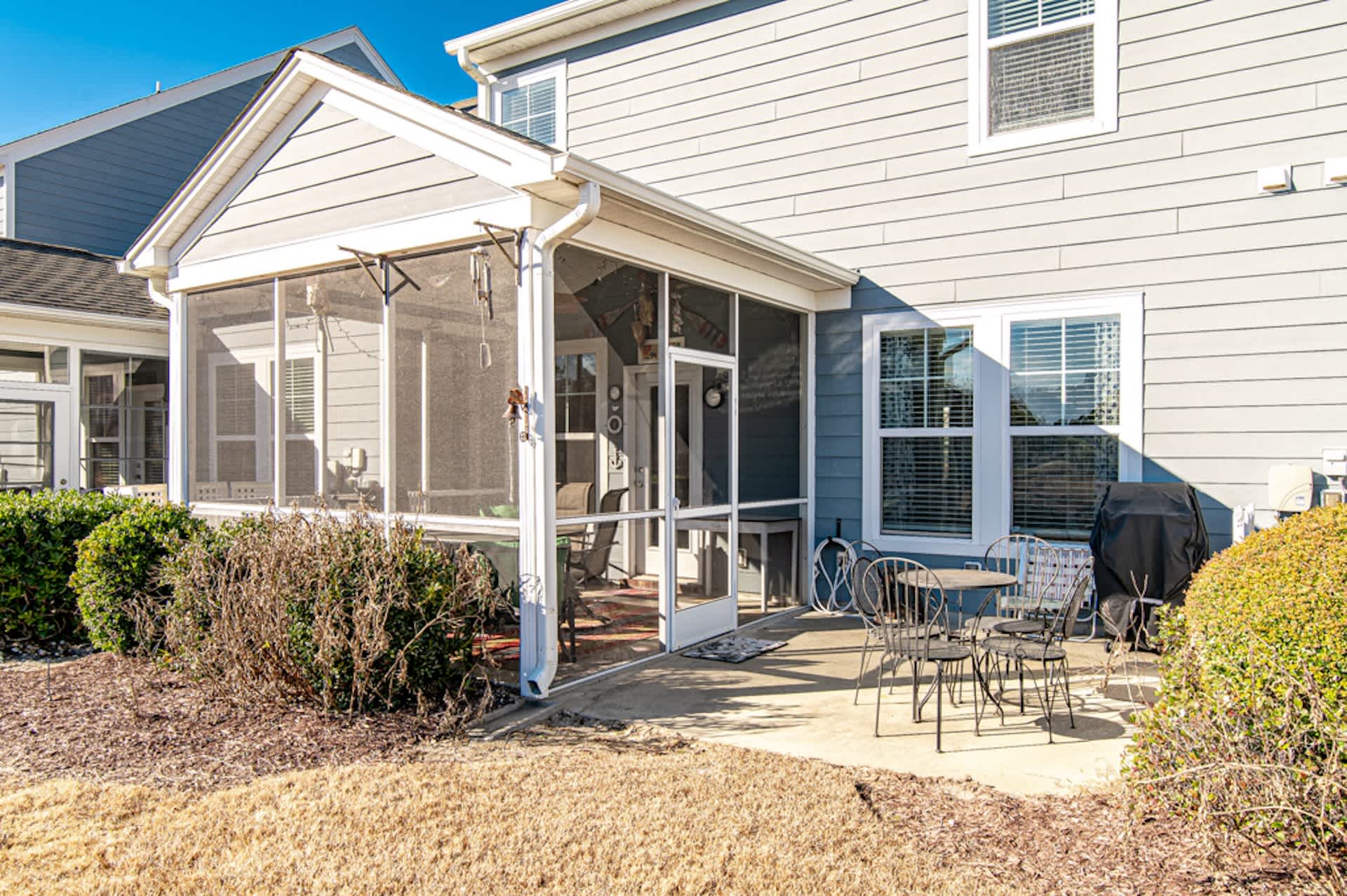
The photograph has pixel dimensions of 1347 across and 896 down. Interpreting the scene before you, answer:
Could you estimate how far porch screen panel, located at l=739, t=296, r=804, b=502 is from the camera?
24.2 ft

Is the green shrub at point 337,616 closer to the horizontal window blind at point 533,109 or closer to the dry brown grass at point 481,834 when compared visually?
the dry brown grass at point 481,834

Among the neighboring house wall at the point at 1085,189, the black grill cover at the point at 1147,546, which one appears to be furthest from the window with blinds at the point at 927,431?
the black grill cover at the point at 1147,546

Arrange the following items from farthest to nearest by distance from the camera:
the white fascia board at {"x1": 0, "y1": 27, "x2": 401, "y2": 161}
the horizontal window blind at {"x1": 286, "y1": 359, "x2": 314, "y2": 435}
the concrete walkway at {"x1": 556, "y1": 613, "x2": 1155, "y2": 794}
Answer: the white fascia board at {"x1": 0, "y1": 27, "x2": 401, "y2": 161} < the horizontal window blind at {"x1": 286, "y1": 359, "x2": 314, "y2": 435} < the concrete walkway at {"x1": 556, "y1": 613, "x2": 1155, "y2": 794}

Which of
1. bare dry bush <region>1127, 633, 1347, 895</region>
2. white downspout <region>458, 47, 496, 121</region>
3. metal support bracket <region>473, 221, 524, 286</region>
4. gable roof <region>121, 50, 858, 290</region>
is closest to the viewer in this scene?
bare dry bush <region>1127, 633, 1347, 895</region>

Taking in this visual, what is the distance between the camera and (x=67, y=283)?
10.4m

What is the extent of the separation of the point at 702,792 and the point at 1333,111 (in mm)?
5964

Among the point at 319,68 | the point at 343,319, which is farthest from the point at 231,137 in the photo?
the point at 343,319

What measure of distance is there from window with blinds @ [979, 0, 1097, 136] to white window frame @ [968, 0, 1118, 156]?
0.04ft

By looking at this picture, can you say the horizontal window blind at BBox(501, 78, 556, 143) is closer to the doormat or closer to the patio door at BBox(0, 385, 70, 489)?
the patio door at BBox(0, 385, 70, 489)

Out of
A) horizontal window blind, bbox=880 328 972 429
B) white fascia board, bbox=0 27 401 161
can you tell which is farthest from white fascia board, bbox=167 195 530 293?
white fascia board, bbox=0 27 401 161

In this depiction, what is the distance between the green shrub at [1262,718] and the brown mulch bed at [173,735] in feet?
10.1

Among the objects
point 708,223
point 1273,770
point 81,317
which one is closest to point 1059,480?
point 708,223

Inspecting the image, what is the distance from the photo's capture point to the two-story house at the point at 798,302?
5.51m

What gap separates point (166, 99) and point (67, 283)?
17.2 feet
